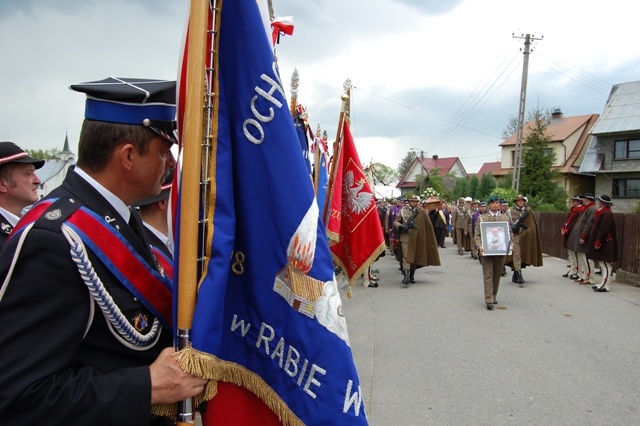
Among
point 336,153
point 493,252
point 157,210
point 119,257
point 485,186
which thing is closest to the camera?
point 119,257

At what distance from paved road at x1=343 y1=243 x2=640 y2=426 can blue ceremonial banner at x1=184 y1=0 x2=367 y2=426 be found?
305cm

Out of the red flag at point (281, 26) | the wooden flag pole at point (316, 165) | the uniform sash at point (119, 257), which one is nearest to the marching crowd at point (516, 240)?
the wooden flag pole at point (316, 165)

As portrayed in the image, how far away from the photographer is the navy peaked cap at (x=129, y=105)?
1.52 metres

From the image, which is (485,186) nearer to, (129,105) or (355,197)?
(355,197)

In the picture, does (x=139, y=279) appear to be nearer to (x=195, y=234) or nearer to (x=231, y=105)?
(x=195, y=234)

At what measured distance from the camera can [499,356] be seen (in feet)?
20.0

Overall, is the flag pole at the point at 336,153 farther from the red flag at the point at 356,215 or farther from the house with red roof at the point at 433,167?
the house with red roof at the point at 433,167

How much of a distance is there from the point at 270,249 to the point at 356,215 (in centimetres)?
381

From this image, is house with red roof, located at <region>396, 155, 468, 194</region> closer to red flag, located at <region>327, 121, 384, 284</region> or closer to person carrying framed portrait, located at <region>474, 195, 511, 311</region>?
person carrying framed portrait, located at <region>474, 195, 511, 311</region>

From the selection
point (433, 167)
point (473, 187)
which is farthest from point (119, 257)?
point (433, 167)

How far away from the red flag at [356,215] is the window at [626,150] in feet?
121

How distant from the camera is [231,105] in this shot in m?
1.57

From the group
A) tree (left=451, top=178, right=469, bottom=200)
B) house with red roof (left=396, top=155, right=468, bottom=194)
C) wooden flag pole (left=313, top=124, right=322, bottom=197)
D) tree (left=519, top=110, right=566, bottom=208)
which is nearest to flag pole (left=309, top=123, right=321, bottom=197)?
wooden flag pole (left=313, top=124, right=322, bottom=197)

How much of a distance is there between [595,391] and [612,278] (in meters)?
8.99
